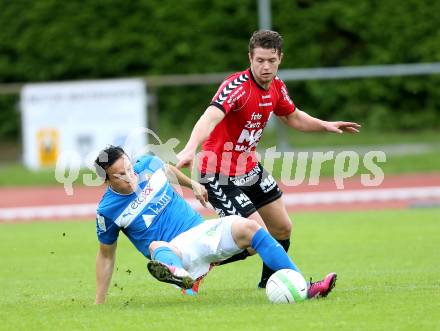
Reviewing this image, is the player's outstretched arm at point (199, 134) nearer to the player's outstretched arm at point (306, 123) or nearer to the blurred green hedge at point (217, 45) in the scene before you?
the player's outstretched arm at point (306, 123)

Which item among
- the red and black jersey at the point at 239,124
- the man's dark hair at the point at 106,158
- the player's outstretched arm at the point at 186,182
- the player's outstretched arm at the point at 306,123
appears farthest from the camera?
the player's outstretched arm at the point at 306,123

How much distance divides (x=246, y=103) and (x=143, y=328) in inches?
105

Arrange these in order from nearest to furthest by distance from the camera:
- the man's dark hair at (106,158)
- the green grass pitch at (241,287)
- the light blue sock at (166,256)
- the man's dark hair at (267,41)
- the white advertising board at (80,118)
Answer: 1. the green grass pitch at (241,287)
2. the light blue sock at (166,256)
3. the man's dark hair at (106,158)
4. the man's dark hair at (267,41)
5. the white advertising board at (80,118)

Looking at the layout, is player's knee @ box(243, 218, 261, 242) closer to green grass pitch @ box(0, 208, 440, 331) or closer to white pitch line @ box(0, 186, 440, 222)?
green grass pitch @ box(0, 208, 440, 331)

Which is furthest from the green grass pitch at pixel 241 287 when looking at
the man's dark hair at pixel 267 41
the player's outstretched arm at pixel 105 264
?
the man's dark hair at pixel 267 41

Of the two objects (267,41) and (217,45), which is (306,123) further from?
(217,45)

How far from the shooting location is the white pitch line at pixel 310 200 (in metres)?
21.1

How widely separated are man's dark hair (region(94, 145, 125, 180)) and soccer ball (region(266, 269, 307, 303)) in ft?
5.30

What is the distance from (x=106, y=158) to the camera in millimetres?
8375

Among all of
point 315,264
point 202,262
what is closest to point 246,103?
→ point 202,262

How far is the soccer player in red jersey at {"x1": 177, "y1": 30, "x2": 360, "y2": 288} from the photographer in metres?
9.01

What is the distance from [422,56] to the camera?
26.6 meters

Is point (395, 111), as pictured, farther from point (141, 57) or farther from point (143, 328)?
point (143, 328)

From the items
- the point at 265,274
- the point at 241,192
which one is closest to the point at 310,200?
the point at 265,274
